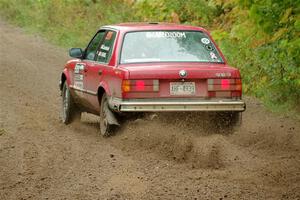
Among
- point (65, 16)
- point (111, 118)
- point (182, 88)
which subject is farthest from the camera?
point (65, 16)

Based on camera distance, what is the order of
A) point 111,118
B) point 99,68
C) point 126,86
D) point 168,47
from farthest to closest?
point 99,68, point 168,47, point 111,118, point 126,86

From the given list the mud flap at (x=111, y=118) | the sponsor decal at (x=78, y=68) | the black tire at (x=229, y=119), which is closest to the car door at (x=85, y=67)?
the sponsor decal at (x=78, y=68)

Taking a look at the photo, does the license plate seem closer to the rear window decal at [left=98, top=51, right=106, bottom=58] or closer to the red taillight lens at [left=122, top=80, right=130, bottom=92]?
the red taillight lens at [left=122, top=80, right=130, bottom=92]

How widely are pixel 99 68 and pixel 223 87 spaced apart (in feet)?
6.04

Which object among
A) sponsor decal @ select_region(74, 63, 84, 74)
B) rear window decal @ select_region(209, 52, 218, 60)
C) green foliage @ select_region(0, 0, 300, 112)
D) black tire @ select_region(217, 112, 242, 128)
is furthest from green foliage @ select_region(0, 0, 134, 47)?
black tire @ select_region(217, 112, 242, 128)

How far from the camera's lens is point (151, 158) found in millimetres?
8625

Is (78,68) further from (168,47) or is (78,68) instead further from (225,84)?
(225,84)

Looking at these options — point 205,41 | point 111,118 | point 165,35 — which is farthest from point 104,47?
point 205,41

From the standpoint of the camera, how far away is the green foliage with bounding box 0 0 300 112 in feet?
40.0

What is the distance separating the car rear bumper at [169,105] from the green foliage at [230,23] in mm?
2380

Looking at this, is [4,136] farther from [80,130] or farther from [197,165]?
[197,165]

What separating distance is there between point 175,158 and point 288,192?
6.68 feet

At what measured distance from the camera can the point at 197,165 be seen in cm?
819

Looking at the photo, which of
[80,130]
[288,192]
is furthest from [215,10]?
[288,192]
